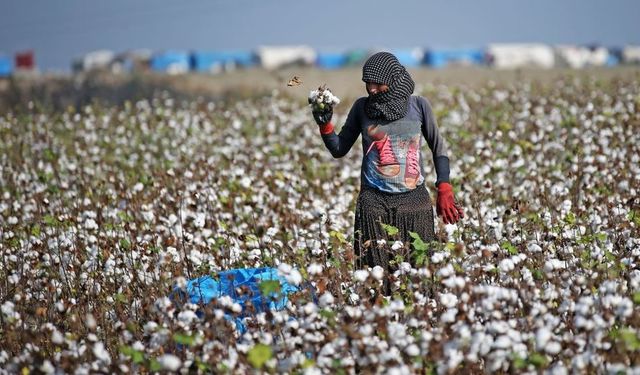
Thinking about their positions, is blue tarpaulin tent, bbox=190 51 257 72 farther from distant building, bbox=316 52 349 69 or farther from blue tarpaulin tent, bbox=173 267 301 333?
blue tarpaulin tent, bbox=173 267 301 333

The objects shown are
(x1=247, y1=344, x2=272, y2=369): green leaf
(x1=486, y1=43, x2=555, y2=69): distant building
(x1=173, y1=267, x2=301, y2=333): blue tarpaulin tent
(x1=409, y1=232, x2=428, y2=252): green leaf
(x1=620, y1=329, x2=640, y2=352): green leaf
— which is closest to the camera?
(x1=247, y1=344, x2=272, y2=369): green leaf

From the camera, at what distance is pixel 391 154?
5.97 meters

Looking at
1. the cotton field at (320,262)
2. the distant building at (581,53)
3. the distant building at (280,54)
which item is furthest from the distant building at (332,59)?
the cotton field at (320,262)

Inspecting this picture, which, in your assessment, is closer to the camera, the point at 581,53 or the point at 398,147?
the point at 398,147

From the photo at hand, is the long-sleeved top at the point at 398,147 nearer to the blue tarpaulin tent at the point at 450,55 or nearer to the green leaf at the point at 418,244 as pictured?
the green leaf at the point at 418,244

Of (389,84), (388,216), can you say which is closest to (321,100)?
(389,84)

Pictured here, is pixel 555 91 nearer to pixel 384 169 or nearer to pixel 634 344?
pixel 384 169

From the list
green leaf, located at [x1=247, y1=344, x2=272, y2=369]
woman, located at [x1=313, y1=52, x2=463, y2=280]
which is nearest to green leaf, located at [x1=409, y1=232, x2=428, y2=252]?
woman, located at [x1=313, y1=52, x2=463, y2=280]

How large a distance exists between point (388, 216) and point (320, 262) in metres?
0.61

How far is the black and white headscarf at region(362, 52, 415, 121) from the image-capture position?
19.2 feet

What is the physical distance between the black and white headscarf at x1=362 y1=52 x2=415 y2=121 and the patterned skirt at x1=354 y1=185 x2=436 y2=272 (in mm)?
494

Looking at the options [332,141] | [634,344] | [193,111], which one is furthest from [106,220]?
[193,111]

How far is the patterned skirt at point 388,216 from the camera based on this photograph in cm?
605

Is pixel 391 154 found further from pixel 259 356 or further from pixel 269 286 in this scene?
pixel 259 356
